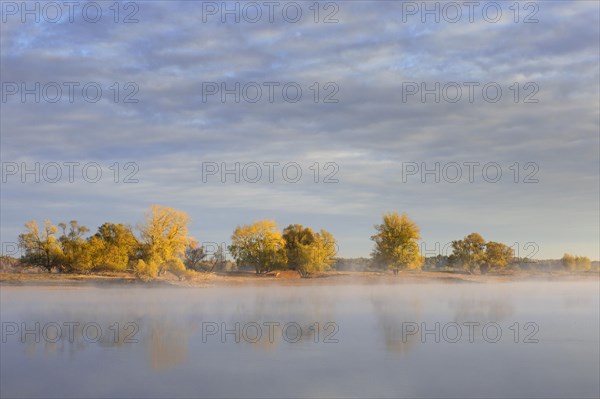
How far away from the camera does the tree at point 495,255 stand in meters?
83.4

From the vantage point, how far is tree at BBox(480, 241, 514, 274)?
274ft

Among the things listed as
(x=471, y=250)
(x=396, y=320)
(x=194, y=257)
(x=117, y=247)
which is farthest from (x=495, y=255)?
(x=396, y=320)

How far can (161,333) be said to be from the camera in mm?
23203

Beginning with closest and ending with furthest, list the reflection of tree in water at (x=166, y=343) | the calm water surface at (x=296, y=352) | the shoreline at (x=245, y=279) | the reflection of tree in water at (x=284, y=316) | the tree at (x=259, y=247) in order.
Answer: the calm water surface at (x=296, y=352) < the reflection of tree in water at (x=166, y=343) < the reflection of tree in water at (x=284, y=316) < the shoreline at (x=245, y=279) < the tree at (x=259, y=247)

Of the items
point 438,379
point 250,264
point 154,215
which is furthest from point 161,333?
point 250,264

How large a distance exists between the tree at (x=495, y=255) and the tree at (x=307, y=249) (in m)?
23.7

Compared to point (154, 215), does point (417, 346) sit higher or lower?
lower

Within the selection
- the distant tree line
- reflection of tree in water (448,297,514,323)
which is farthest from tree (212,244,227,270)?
reflection of tree in water (448,297,514,323)

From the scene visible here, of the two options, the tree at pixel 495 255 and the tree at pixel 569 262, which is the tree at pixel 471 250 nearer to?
the tree at pixel 495 255

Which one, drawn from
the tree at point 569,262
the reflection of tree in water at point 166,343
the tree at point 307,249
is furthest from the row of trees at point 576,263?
the reflection of tree in water at point 166,343

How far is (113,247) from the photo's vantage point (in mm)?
55656

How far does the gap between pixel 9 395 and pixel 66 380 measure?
1.68 metres

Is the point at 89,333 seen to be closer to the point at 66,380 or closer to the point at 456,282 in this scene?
the point at 66,380

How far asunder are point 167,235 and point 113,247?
15.7 ft
